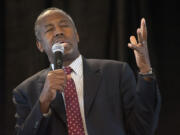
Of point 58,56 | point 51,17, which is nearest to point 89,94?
point 58,56

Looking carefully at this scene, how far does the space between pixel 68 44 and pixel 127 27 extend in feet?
2.80

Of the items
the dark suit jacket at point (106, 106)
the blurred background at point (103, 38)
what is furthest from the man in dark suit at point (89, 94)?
the blurred background at point (103, 38)

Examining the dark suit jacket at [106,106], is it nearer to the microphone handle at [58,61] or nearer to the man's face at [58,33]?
the man's face at [58,33]

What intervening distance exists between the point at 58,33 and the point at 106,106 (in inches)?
18.5

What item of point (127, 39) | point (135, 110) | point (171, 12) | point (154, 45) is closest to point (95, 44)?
point (127, 39)

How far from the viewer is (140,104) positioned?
1.45 m

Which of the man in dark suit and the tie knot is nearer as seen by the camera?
the man in dark suit

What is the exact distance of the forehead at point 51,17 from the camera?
1826mm

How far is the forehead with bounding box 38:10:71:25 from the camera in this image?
1826mm

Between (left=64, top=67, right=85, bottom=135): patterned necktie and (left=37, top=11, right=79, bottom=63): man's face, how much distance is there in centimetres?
19

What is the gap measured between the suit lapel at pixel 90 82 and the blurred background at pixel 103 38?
0.70 meters

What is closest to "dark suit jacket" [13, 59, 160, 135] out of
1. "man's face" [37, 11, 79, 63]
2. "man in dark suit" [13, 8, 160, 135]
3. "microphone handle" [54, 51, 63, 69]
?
"man in dark suit" [13, 8, 160, 135]

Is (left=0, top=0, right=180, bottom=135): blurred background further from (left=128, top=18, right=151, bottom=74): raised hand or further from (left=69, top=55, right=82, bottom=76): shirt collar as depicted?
(left=128, top=18, right=151, bottom=74): raised hand

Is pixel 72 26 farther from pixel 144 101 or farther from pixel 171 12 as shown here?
pixel 171 12
